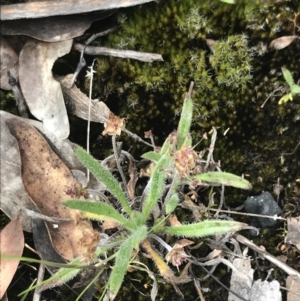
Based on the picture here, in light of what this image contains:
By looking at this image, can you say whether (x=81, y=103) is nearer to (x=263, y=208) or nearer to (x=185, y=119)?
(x=185, y=119)

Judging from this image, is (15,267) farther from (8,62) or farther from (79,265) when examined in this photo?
(8,62)

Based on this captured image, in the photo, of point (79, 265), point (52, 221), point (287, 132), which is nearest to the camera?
point (79, 265)

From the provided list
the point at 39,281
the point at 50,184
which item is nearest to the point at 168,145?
the point at 50,184

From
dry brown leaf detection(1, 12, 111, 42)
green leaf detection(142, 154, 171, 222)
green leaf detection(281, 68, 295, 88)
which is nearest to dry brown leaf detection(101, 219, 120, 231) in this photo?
green leaf detection(142, 154, 171, 222)

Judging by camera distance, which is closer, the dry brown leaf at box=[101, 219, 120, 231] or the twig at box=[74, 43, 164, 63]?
the dry brown leaf at box=[101, 219, 120, 231]

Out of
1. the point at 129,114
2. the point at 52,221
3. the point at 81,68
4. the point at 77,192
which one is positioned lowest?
the point at 52,221

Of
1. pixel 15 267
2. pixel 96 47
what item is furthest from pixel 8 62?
pixel 15 267

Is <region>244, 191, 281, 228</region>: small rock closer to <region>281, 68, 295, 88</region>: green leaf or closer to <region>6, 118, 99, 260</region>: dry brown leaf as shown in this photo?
<region>281, 68, 295, 88</region>: green leaf
